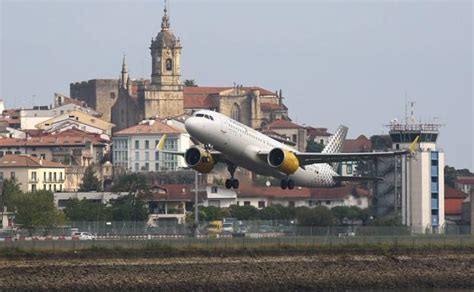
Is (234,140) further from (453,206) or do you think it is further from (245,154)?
(453,206)

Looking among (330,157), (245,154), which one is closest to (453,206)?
(330,157)

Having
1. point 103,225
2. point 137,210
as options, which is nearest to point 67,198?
point 137,210

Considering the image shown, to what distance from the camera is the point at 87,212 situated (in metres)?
158

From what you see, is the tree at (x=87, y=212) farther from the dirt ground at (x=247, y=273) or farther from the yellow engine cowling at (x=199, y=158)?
the dirt ground at (x=247, y=273)

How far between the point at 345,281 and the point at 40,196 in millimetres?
51197

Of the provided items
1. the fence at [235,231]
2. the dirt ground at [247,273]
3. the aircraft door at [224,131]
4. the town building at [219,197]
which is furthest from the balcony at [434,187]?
the aircraft door at [224,131]

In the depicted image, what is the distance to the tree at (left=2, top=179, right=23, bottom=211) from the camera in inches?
6187

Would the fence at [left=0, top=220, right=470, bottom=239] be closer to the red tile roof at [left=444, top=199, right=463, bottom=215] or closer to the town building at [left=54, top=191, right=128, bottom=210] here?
the red tile roof at [left=444, top=199, right=463, bottom=215]

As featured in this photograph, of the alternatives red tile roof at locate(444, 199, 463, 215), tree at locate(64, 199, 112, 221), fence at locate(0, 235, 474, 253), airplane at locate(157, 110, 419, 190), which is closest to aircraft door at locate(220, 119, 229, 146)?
airplane at locate(157, 110, 419, 190)

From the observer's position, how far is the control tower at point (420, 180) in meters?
148

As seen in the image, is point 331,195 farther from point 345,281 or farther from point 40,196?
point 345,281

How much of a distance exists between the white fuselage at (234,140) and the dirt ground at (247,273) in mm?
4898

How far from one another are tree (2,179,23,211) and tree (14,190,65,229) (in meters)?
9.88

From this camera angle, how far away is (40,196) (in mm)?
143375
